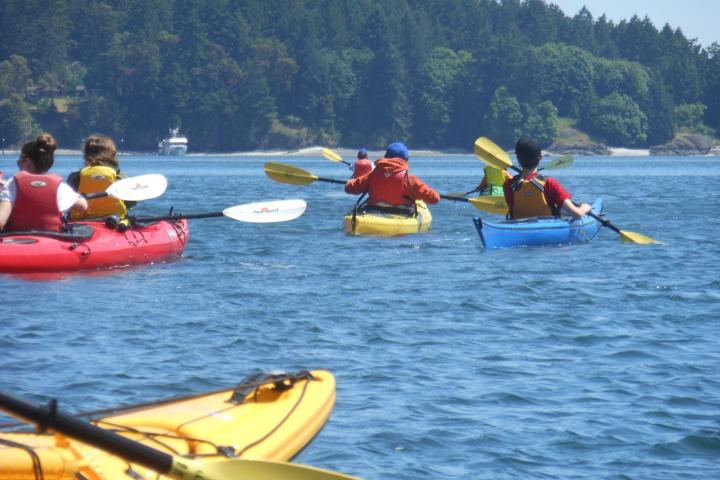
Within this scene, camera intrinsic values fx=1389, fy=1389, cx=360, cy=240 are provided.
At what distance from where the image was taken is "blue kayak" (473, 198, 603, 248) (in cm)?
1688

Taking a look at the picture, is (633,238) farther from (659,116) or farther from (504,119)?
(659,116)

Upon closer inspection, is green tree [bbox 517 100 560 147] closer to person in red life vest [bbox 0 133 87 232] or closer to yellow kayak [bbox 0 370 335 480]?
person in red life vest [bbox 0 133 87 232]

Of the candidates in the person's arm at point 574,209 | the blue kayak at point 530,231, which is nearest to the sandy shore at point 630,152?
the blue kayak at point 530,231

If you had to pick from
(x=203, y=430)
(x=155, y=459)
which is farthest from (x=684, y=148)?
(x=155, y=459)

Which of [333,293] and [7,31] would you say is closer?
[333,293]

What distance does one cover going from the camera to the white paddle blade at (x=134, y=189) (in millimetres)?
14227

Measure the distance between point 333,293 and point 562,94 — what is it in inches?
5113

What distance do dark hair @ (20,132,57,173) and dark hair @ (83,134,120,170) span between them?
1.62m

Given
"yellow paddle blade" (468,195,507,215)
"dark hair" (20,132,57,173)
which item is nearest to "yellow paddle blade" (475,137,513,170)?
"yellow paddle blade" (468,195,507,215)

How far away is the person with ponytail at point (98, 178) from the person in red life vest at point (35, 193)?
3.15 ft

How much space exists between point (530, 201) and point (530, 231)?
16.8 inches

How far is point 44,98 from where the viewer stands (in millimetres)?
145375

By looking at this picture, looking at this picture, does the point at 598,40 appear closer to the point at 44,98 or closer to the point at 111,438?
the point at 44,98

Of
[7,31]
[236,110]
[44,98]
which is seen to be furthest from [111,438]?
[7,31]
